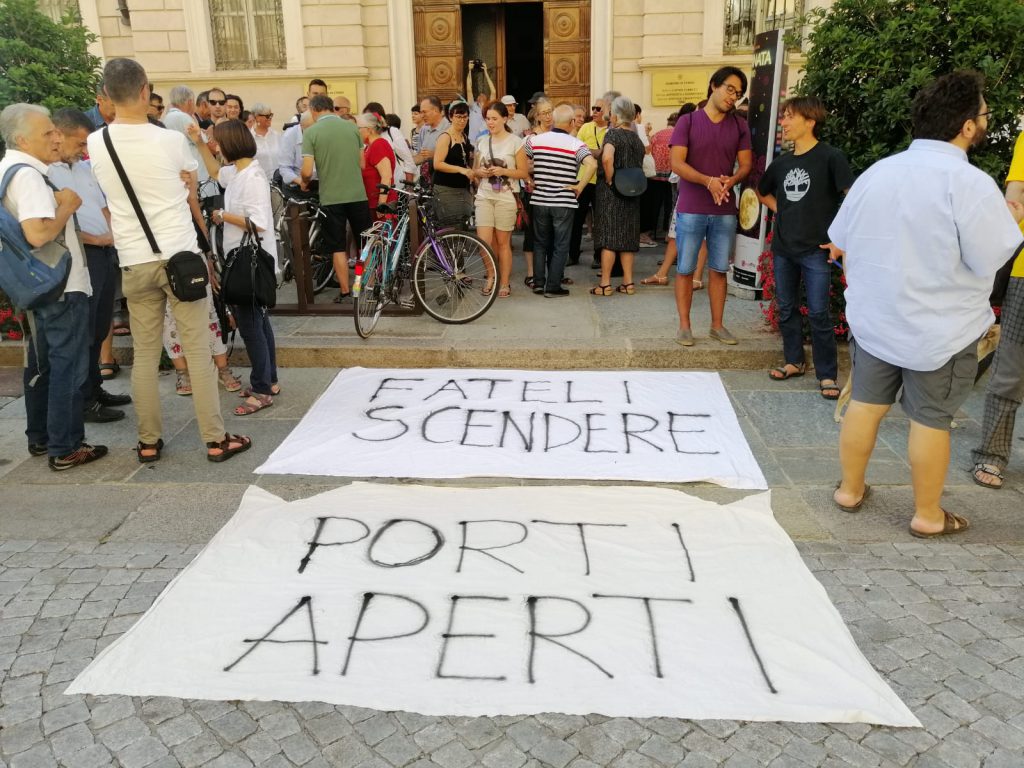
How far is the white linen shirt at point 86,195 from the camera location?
5105mm

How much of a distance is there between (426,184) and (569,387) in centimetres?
380

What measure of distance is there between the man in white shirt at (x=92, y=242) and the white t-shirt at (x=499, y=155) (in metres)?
3.24

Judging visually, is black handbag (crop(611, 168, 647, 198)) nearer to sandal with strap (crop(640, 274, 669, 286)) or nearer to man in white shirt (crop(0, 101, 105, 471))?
sandal with strap (crop(640, 274, 669, 286))

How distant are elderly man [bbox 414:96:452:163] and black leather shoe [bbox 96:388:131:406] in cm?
450

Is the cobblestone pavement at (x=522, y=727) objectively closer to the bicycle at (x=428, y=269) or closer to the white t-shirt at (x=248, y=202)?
the white t-shirt at (x=248, y=202)

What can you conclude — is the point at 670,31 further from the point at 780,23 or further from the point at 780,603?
Answer: the point at 780,603

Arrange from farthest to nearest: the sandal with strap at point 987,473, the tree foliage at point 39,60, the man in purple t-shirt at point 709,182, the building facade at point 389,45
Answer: the building facade at point 389,45
the tree foliage at point 39,60
the man in purple t-shirt at point 709,182
the sandal with strap at point 987,473

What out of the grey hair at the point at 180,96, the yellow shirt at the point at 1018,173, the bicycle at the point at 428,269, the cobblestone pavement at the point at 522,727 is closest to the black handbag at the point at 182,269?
the cobblestone pavement at the point at 522,727

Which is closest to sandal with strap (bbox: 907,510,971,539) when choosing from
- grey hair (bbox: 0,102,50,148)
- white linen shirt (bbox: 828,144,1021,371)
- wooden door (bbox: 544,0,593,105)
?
white linen shirt (bbox: 828,144,1021,371)

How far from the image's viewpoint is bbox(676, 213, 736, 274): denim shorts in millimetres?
6262

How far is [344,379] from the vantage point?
6.11 meters

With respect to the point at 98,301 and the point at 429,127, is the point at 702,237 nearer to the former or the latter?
the point at 98,301

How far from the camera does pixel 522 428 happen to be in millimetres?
5199

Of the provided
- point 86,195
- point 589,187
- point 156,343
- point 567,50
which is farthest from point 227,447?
point 567,50
